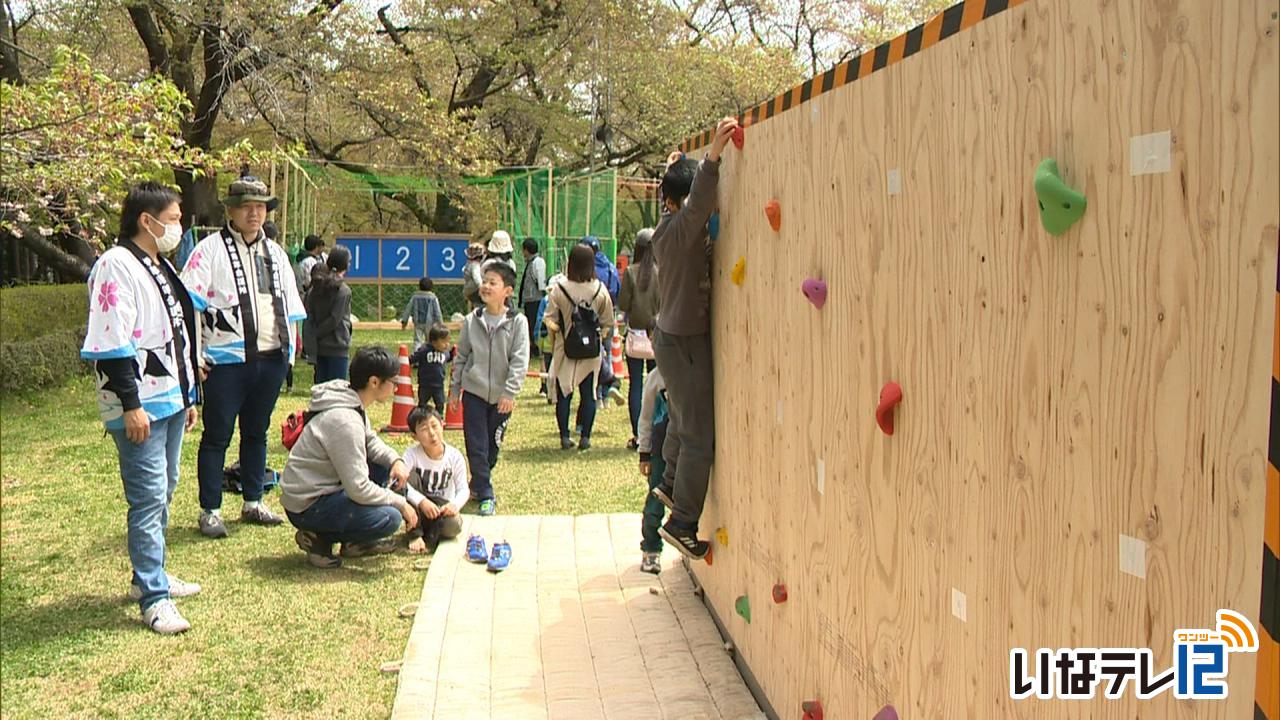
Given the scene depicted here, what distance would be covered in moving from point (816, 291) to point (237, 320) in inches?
168

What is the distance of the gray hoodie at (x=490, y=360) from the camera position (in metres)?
7.55

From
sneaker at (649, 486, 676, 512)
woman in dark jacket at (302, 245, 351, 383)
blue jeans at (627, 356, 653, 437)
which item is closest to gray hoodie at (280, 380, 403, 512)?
sneaker at (649, 486, 676, 512)

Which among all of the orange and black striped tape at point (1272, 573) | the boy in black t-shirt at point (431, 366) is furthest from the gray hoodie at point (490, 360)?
the orange and black striped tape at point (1272, 573)

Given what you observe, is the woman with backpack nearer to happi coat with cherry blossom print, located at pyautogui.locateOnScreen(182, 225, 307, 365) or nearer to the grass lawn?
the grass lawn

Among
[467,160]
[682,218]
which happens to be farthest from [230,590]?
[467,160]

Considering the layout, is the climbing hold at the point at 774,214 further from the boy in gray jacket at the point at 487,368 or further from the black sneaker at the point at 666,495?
the boy in gray jacket at the point at 487,368

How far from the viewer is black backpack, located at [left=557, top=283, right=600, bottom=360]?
29.9 ft

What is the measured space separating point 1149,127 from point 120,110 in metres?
9.75

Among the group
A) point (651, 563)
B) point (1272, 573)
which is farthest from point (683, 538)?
point (1272, 573)

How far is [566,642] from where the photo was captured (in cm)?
521

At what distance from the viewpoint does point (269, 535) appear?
22.9 feet

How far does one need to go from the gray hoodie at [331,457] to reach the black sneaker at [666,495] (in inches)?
66.5

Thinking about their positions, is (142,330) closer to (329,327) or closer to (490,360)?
(490,360)

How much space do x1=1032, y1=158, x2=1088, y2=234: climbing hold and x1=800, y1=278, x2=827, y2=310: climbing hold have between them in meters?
1.33
